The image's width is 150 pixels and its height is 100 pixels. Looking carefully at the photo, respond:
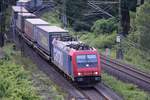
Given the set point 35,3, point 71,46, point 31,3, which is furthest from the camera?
point 31,3

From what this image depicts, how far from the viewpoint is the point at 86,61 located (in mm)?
31000

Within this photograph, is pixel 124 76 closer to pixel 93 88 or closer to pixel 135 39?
pixel 93 88

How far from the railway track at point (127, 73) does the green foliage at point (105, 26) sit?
25530mm

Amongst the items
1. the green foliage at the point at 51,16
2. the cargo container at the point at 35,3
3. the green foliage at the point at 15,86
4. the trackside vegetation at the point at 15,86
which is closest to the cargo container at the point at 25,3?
the cargo container at the point at 35,3

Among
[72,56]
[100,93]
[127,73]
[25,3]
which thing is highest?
[25,3]

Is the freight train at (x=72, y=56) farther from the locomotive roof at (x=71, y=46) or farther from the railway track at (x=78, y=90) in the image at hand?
the railway track at (x=78, y=90)

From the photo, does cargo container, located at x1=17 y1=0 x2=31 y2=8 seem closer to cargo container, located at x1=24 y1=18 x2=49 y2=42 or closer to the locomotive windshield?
cargo container, located at x1=24 y1=18 x2=49 y2=42

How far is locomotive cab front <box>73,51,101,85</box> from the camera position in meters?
30.6

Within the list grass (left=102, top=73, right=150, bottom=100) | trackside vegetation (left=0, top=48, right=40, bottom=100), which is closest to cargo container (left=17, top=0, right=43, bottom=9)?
grass (left=102, top=73, right=150, bottom=100)

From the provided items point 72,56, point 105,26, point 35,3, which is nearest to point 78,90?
point 72,56

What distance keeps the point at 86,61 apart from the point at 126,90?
3.13 m

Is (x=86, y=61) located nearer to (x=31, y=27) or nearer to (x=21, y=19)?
(x=31, y=27)

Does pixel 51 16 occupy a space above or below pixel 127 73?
above

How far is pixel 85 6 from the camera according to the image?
77438 mm
